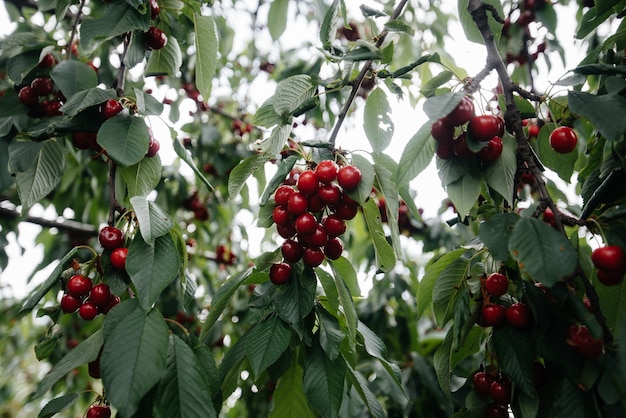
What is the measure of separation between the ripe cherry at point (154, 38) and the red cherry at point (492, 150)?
0.97 meters

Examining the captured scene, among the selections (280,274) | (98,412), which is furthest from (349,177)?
(98,412)

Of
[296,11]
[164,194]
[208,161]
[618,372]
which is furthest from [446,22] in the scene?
[618,372]

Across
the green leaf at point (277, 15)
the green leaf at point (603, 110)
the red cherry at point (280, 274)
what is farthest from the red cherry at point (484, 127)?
the green leaf at point (277, 15)

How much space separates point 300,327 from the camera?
98 centimetres

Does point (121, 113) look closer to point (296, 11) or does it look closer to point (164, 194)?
point (164, 194)

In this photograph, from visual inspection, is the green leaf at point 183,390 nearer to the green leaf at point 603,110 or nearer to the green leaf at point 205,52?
the green leaf at point 205,52

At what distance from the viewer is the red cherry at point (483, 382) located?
40.6 inches

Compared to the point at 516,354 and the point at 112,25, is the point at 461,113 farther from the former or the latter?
the point at 112,25

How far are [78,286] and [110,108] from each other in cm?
43

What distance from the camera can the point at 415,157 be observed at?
96cm

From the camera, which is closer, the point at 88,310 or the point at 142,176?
the point at 88,310

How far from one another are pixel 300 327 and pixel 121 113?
65 centimetres

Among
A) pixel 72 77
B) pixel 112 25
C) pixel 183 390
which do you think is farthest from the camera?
pixel 72 77

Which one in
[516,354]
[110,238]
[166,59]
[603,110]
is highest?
[603,110]
